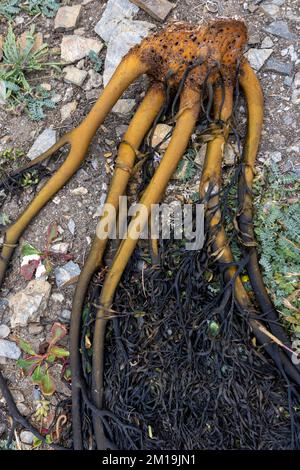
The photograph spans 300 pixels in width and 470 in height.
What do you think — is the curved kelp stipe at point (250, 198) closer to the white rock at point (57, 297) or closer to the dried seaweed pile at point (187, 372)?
the dried seaweed pile at point (187, 372)

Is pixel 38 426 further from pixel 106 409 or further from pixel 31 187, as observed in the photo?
pixel 31 187

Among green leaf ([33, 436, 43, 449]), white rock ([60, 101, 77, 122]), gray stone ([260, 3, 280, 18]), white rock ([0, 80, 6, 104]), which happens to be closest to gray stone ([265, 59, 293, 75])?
gray stone ([260, 3, 280, 18])

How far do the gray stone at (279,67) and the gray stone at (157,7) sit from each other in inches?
24.2

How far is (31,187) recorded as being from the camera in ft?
9.52

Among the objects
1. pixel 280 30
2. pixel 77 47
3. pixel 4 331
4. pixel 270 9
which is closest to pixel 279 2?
pixel 270 9

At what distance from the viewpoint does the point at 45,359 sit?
2.63m

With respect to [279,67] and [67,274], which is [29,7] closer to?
[279,67]

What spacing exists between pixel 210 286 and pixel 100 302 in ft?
1.62

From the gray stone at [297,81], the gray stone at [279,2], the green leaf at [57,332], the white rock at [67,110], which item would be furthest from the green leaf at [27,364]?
the gray stone at [279,2]

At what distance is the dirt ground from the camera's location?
2701mm

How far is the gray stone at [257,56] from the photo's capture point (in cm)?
288

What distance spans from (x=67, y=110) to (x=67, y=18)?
55cm
